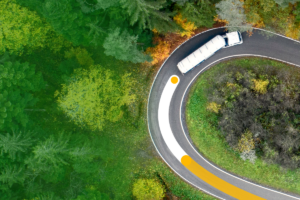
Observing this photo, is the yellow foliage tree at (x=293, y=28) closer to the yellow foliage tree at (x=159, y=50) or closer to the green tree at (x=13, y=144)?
the yellow foliage tree at (x=159, y=50)

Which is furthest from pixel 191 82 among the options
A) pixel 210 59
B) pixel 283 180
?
pixel 283 180

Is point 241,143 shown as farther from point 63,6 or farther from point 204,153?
point 63,6

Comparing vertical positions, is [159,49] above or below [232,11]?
below

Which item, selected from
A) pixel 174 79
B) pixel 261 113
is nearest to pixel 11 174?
pixel 174 79

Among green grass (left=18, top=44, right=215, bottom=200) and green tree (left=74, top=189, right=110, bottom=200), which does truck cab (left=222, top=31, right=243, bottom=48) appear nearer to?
green grass (left=18, top=44, right=215, bottom=200)

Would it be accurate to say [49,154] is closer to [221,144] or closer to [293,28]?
[221,144]

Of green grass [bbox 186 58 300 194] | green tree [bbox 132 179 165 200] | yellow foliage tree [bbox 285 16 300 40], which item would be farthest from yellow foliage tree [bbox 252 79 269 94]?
green tree [bbox 132 179 165 200]
